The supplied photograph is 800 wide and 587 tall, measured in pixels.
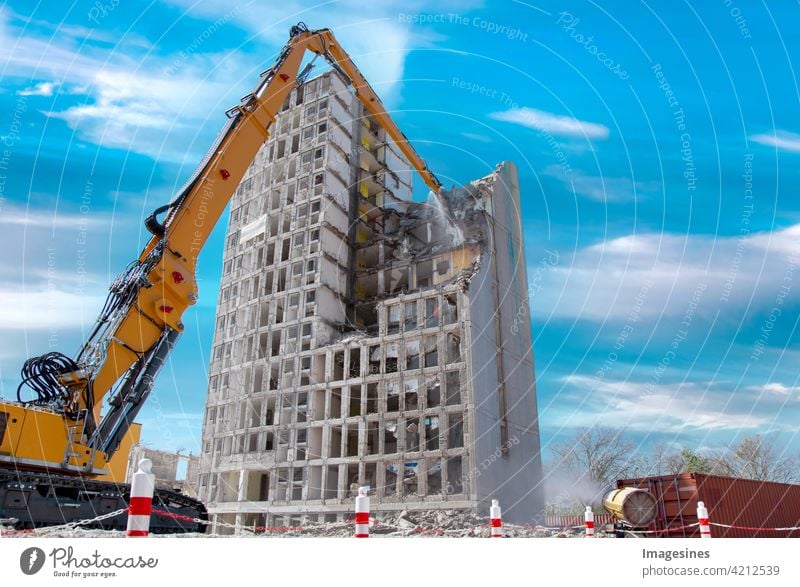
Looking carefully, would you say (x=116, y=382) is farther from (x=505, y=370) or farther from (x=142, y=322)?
(x=505, y=370)

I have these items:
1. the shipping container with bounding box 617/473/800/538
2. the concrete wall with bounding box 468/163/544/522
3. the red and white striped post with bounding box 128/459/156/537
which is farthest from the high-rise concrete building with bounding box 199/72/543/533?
the red and white striped post with bounding box 128/459/156/537

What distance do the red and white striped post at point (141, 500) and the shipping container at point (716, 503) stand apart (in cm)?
1809

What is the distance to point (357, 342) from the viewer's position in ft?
126

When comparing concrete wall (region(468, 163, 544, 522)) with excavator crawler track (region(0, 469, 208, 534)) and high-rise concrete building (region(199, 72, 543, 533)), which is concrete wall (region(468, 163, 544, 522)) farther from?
excavator crawler track (region(0, 469, 208, 534))

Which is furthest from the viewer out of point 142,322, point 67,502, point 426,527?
point 426,527

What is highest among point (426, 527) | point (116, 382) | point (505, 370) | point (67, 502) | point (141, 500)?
point (505, 370)

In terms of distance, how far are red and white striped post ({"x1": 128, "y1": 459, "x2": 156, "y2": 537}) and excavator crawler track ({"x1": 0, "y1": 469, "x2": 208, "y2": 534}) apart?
500 inches

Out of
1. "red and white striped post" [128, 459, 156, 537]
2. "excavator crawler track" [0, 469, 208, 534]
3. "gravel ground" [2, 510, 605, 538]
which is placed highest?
"red and white striped post" [128, 459, 156, 537]

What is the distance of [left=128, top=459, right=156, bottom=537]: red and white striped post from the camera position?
536 centimetres

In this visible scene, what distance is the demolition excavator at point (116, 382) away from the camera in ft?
52.2

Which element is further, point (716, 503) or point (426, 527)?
point (426, 527)

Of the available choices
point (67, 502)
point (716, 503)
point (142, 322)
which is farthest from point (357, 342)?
point (716, 503)

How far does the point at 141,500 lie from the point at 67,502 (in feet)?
46.1
